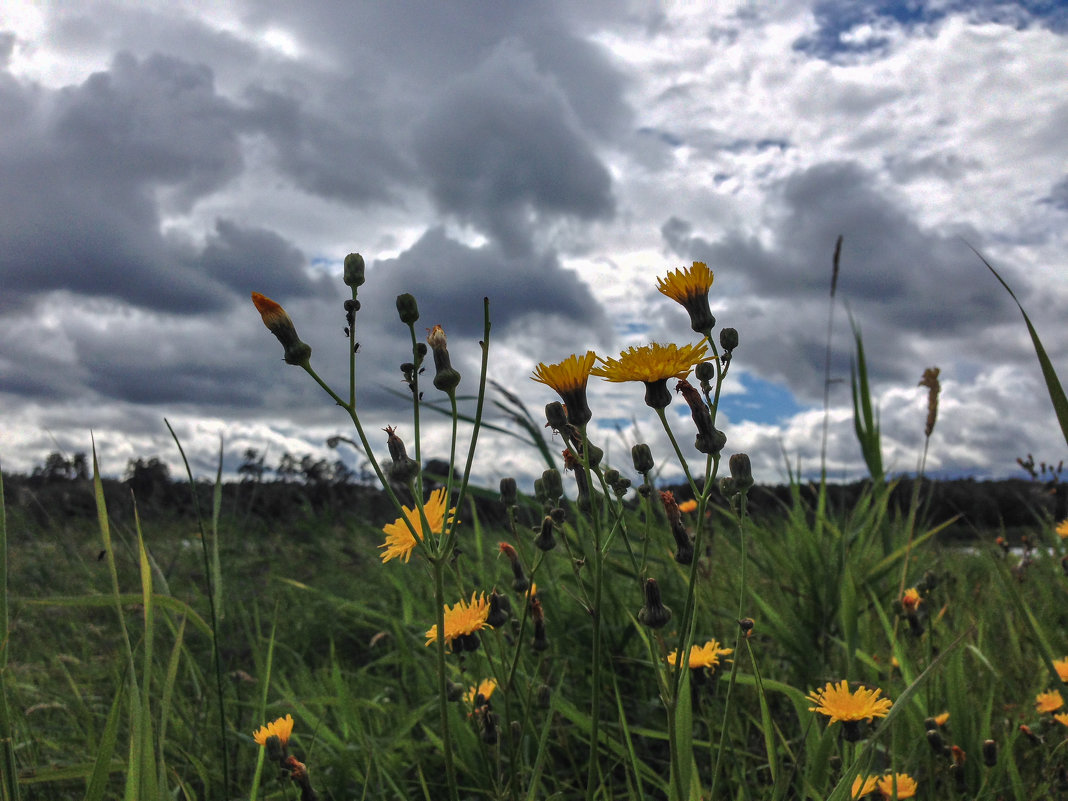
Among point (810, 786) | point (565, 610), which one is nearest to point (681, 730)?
point (810, 786)

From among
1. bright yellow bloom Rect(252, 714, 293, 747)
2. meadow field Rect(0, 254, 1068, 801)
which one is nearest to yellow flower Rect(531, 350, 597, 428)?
meadow field Rect(0, 254, 1068, 801)

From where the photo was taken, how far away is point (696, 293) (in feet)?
4.78

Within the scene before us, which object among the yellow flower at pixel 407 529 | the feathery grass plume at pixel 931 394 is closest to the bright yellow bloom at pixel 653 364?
the yellow flower at pixel 407 529

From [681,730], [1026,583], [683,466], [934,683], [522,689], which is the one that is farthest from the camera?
[1026,583]

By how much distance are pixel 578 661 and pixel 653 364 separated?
1686 millimetres

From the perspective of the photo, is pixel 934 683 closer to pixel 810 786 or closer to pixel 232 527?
pixel 810 786

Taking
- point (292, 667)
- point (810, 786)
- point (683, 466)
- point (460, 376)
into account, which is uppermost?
point (460, 376)

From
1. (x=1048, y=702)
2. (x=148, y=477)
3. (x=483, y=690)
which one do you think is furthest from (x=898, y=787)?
(x=148, y=477)

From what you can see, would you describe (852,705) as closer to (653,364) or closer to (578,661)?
(653,364)

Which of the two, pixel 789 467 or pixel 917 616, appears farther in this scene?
pixel 789 467

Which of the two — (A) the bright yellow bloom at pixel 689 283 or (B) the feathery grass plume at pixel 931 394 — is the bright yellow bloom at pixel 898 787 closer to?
(A) the bright yellow bloom at pixel 689 283

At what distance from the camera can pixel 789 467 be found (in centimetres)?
399

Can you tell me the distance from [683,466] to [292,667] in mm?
3025

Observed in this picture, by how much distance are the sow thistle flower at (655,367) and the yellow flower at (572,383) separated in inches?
1.3
